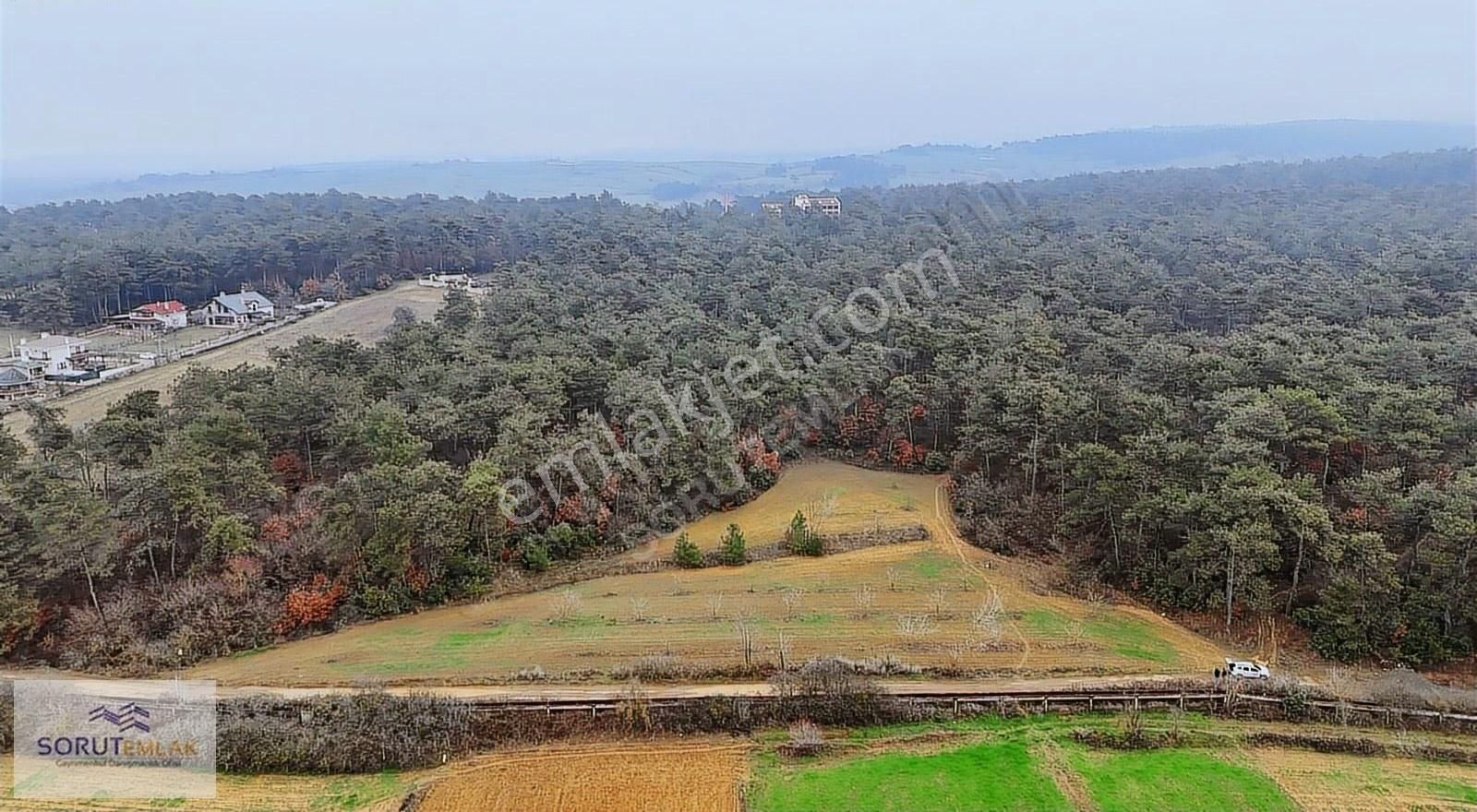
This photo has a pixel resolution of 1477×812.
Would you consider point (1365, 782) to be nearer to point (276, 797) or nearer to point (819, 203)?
point (276, 797)

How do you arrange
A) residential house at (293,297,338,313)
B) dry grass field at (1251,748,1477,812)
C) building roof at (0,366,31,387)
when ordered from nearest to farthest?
dry grass field at (1251,748,1477,812)
building roof at (0,366,31,387)
residential house at (293,297,338,313)

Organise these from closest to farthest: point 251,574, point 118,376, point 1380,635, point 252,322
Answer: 1. point 1380,635
2. point 251,574
3. point 118,376
4. point 252,322

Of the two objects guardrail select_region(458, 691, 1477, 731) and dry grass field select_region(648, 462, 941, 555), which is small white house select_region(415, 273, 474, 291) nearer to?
dry grass field select_region(648, 462, 941, 555)

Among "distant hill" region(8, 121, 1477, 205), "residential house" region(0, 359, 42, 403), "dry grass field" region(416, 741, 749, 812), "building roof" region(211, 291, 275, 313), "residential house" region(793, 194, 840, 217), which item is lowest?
"dry grass field" region(416, 741, 749, 812)

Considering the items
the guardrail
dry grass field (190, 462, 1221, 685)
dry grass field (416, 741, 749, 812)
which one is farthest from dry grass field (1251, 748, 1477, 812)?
dry grass field (416, 741, 749, 812)

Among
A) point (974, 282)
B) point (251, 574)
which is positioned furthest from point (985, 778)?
point (974, 282)

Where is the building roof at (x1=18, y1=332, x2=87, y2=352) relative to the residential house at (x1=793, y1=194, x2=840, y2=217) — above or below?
below

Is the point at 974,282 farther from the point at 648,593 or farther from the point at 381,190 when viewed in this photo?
the point at 381,190

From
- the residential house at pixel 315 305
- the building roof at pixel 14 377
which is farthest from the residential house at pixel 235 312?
the building roof at pixel 14 377
